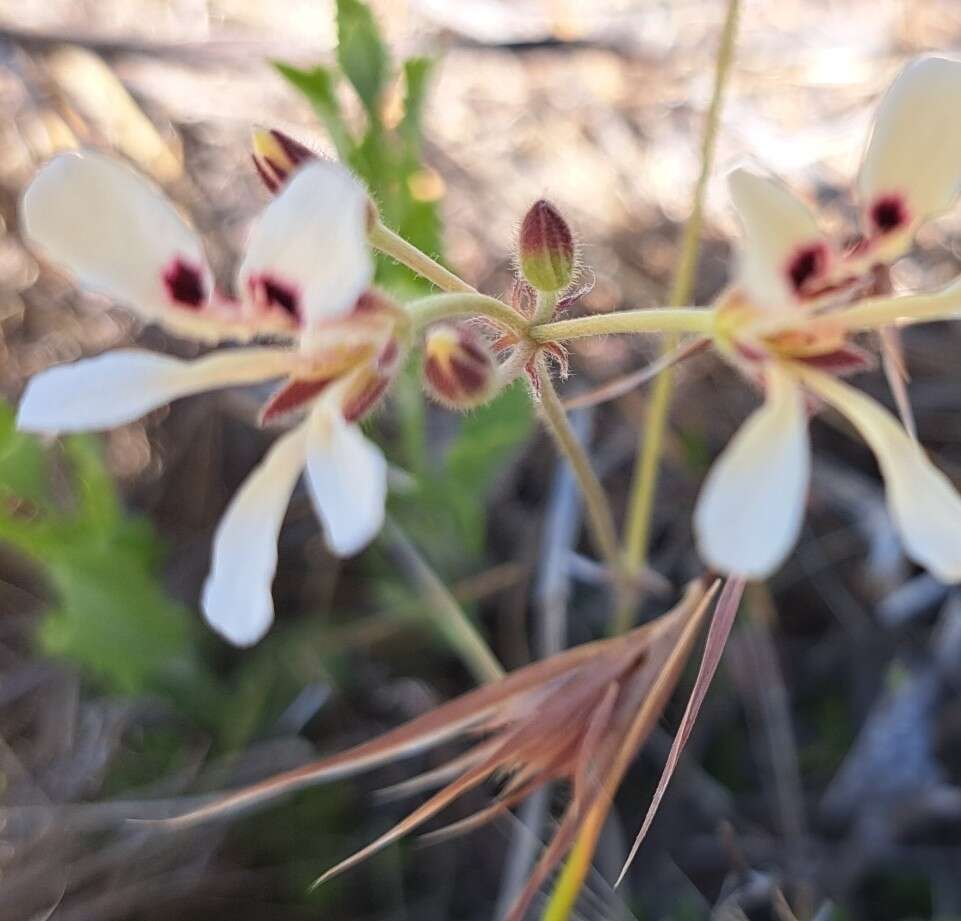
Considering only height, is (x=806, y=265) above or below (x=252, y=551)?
above

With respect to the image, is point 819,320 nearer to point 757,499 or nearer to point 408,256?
point 757,499

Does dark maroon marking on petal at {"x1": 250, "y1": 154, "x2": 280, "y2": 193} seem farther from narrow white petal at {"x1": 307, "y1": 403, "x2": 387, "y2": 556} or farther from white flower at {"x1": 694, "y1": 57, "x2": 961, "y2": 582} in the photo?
white flower at {"x1": 694, "y1": 57, "x2": 961, "y2": 582}

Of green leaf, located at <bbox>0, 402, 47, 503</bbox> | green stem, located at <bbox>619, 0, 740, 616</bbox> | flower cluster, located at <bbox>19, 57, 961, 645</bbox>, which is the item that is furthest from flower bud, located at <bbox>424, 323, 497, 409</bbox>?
green leaf, located at <bbox>0, 402, 47, 503</bbox>

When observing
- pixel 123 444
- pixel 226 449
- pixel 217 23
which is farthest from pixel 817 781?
pixel 217 23

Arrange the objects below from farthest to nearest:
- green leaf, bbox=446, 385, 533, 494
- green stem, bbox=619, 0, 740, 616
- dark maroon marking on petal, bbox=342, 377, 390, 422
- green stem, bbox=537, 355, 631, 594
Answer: green leaf, bbox=446, 385, 533, 494 < green stem, bbox=619, 0, 740, 616 < green stem, bbox=537, 355, 631, 594 < dark maroon marking on petal, bbox=342, 377, 390, 422

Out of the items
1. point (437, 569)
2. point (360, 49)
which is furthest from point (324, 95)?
point (437, 569)

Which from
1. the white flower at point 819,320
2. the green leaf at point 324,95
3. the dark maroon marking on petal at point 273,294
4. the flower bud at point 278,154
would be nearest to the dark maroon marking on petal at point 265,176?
the flower bud at point 278,154
